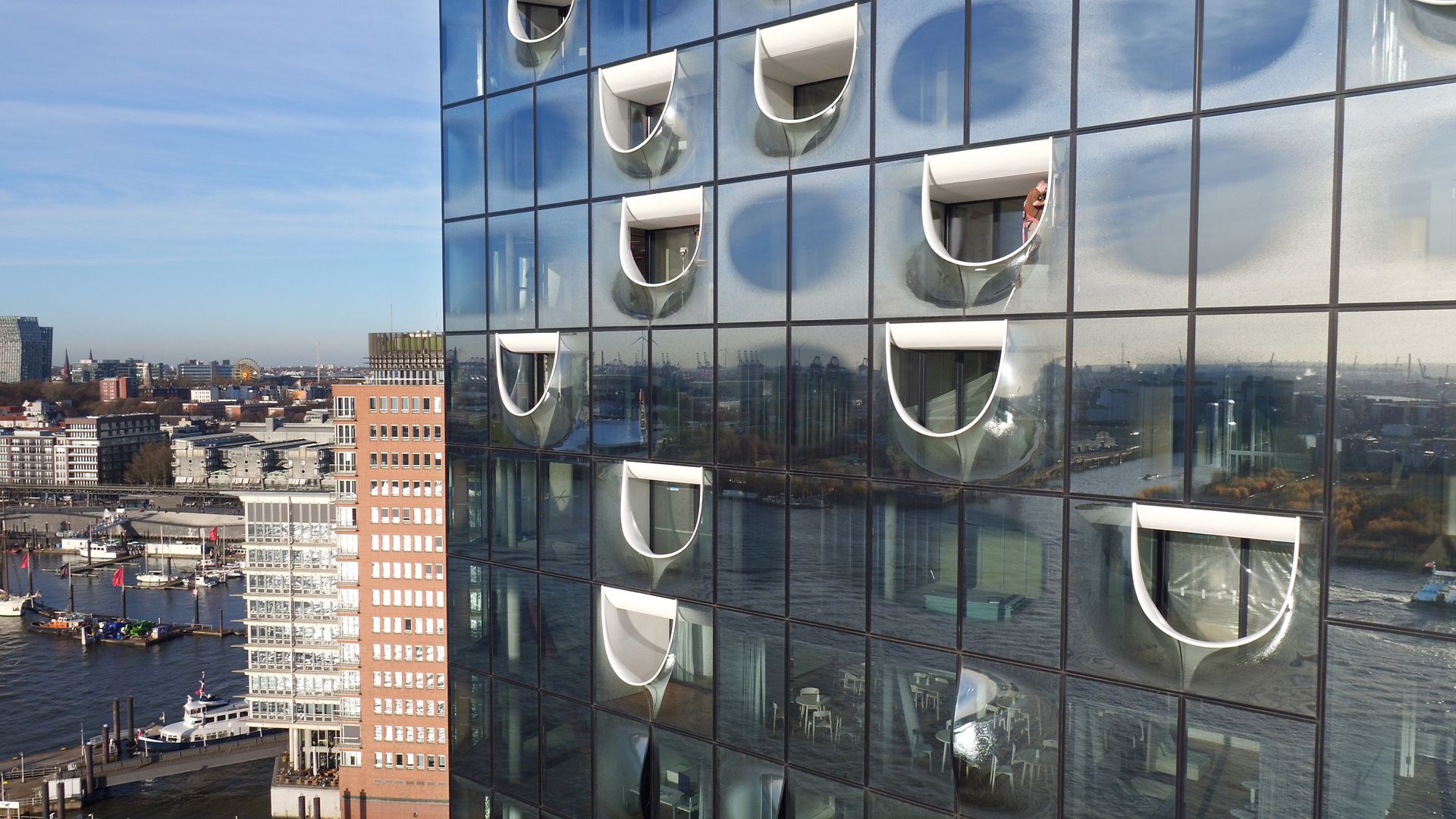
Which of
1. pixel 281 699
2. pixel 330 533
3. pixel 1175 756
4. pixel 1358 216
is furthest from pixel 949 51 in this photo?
pixel 281 699

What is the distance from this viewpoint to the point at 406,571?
62.7m

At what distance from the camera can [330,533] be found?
229 ft

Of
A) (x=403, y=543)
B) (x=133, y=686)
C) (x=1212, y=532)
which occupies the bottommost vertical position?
(x=133, y=686)

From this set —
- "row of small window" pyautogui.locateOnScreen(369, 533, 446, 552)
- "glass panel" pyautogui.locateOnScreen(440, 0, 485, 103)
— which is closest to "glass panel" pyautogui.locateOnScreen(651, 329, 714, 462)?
"glass panel" pyautogui.locateOnScreen(440, 0, 485, 103)

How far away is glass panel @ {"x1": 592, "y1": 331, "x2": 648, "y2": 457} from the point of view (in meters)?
10.6

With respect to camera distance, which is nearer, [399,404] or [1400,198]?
[1400,198]

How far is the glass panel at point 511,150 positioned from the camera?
1147cm

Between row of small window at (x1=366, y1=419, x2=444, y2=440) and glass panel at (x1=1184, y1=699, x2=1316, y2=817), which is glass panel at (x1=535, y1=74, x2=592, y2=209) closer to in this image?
glass panel at (x1=1184, y1=699, x2=1316, y2=817)

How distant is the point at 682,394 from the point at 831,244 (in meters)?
2.39

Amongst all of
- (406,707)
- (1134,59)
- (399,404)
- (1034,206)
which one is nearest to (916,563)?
(1034,206)

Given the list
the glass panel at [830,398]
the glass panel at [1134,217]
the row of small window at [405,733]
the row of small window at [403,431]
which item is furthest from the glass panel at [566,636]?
the row of small window at [405,733]

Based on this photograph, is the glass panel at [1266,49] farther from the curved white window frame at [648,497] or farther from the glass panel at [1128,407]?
the curved white window frame at [648,497]

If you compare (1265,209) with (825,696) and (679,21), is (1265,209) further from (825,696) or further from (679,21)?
(679,21)

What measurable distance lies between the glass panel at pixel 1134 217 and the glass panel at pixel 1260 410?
0.47 m
